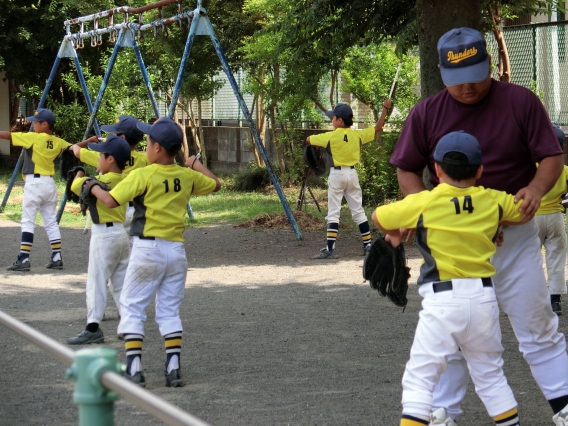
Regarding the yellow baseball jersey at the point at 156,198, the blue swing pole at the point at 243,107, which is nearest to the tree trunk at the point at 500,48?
the blue swing pole at the point at 243,107

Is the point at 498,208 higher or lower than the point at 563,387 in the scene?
higher

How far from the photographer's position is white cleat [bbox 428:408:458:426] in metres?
4.55

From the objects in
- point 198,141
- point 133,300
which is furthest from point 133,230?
point 198,141

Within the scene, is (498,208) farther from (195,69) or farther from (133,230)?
(195,69)

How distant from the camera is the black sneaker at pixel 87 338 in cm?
725

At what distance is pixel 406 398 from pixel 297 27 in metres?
7.71

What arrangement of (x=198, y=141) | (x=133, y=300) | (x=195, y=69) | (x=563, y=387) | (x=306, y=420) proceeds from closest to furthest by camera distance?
(x=563, y=387) → (x=306, y=420) → (x=133, y=300) → (x=195, y=69) → (x=198, y=141)

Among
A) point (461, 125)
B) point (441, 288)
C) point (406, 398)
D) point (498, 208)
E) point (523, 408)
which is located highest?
point (461, 125)

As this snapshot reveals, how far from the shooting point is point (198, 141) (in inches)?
1037

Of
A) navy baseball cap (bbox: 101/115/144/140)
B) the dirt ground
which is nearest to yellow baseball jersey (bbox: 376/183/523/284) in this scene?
the dirt ground

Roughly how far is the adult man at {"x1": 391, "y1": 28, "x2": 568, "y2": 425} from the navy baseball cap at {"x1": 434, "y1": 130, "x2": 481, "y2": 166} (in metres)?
0.32

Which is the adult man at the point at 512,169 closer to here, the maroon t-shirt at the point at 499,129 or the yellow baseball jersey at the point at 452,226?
the maroon t-shirt at the point at 499,129

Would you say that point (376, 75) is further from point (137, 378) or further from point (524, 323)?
point (524, 323)

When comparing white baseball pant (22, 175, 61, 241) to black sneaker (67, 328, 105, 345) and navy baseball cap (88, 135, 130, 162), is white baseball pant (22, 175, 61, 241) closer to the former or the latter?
black sneaker (67, 328, 105, 345)
